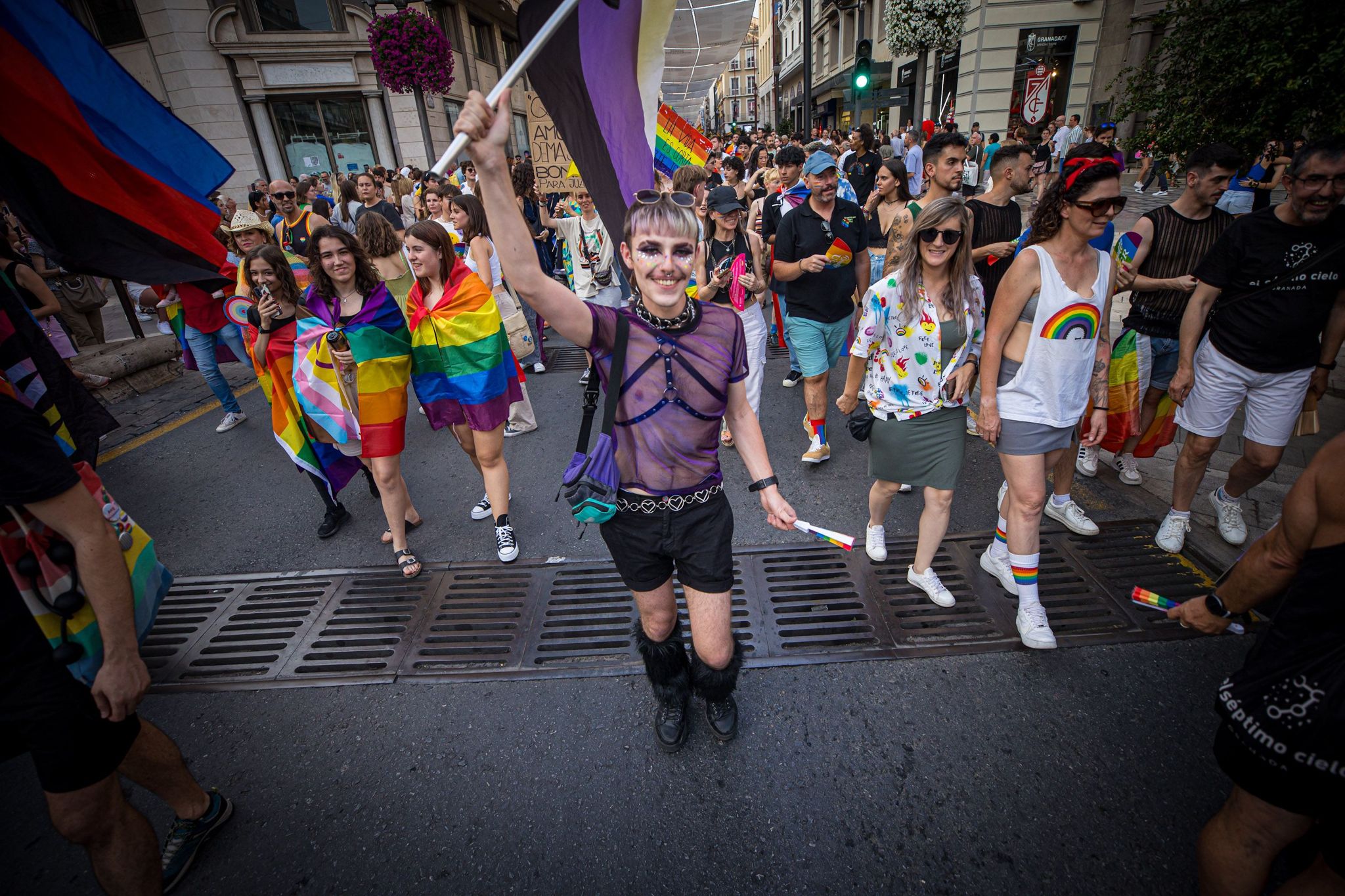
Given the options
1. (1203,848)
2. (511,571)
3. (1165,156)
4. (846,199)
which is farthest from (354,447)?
(1165,156)

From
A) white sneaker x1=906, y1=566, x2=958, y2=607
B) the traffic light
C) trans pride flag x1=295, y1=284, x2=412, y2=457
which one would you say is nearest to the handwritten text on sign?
trans pride flag x1=295, y1=284, x2=412, y2=457

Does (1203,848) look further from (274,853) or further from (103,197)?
(103,197)

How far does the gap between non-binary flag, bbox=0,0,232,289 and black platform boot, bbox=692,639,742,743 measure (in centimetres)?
252

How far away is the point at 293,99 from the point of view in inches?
818

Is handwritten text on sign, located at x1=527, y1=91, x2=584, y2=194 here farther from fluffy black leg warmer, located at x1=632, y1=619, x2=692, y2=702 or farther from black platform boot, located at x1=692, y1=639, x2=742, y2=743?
black platform boot, located at x1=692, y1=639, x2=742, y2=743

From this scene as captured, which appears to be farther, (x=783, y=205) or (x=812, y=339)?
(x=783, y=205)

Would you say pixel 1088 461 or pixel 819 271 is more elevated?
pixel 819 271

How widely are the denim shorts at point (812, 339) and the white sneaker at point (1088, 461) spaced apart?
1984 mm

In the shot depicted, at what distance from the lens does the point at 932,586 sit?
333 centimetres

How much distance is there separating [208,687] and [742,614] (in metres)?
2.83

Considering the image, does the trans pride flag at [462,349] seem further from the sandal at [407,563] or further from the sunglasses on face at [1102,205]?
the sunglasses on face at [1102,205]

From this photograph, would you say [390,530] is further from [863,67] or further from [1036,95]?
[863,67]

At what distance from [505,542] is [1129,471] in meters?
4.44

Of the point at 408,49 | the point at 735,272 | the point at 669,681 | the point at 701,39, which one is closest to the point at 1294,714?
the point at 669,681
